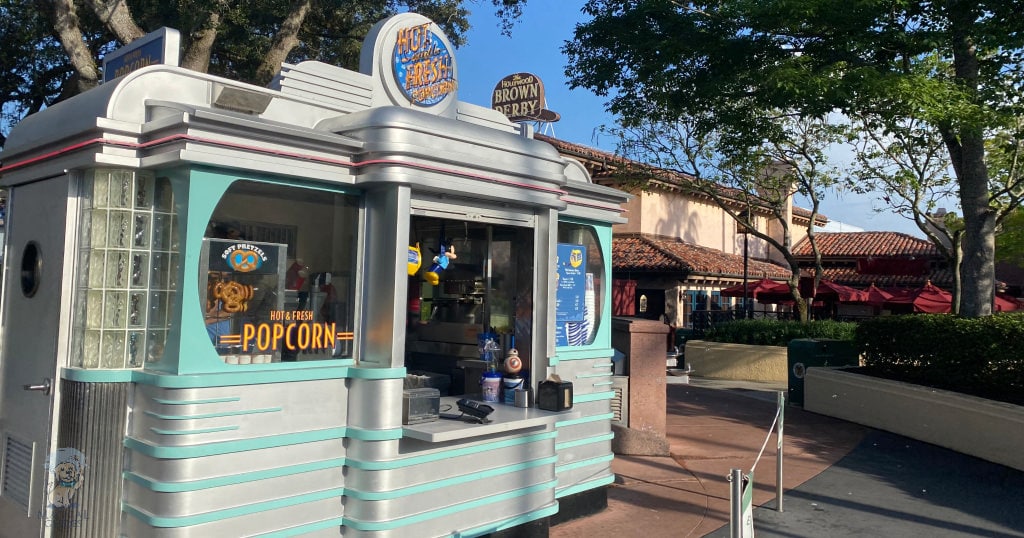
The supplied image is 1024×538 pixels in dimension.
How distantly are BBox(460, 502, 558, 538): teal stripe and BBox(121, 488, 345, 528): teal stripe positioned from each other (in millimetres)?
1087

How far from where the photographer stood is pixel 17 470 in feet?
16.3

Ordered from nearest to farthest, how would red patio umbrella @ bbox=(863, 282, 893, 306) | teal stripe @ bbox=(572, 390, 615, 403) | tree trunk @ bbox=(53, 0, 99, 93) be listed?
teal stripe @ bbox=(572, 390, 615, 403)
tree trunk @ bbox=(53, 0, 99, 93)
red patio umbrella @ bbox=(863, 282, 893, 306)

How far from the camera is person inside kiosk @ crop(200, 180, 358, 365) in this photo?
179 inches

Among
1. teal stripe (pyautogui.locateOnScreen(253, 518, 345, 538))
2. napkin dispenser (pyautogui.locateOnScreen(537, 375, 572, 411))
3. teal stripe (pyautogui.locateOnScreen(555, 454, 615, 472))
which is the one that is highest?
napkin dispenser (pyautogui.locateOnScreen(537, 375, 572, 411))

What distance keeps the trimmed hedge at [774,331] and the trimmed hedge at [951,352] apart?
5.33m

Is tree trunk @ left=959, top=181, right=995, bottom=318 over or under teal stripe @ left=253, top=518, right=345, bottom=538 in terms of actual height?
over

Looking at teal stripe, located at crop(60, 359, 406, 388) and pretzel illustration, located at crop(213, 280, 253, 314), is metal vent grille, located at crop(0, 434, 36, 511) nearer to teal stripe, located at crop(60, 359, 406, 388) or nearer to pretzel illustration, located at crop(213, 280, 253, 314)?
teal stripe, located at crop(60, 359, 406, 388)

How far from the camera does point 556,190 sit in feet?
19.5

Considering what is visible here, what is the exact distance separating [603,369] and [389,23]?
11.4 feet

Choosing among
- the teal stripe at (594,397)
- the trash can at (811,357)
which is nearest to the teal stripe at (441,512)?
the teal stripe at (594,397)

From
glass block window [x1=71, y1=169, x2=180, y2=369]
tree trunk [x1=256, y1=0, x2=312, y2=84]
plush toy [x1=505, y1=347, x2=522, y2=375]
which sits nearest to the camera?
glass block window [x1=71, y1=169, x2=180, y2=369]

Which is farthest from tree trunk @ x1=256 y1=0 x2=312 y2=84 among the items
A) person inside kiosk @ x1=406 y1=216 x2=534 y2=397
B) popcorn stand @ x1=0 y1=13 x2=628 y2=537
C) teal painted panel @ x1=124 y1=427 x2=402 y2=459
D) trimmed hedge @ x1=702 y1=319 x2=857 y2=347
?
trimmed hedge @ x1=702 y1=319 x2=857 y2=347

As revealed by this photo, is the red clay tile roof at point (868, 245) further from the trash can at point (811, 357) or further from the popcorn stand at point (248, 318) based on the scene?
the popcorn stand at point (248, 318)

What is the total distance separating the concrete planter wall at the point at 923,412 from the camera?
Result: 891 centimetres
